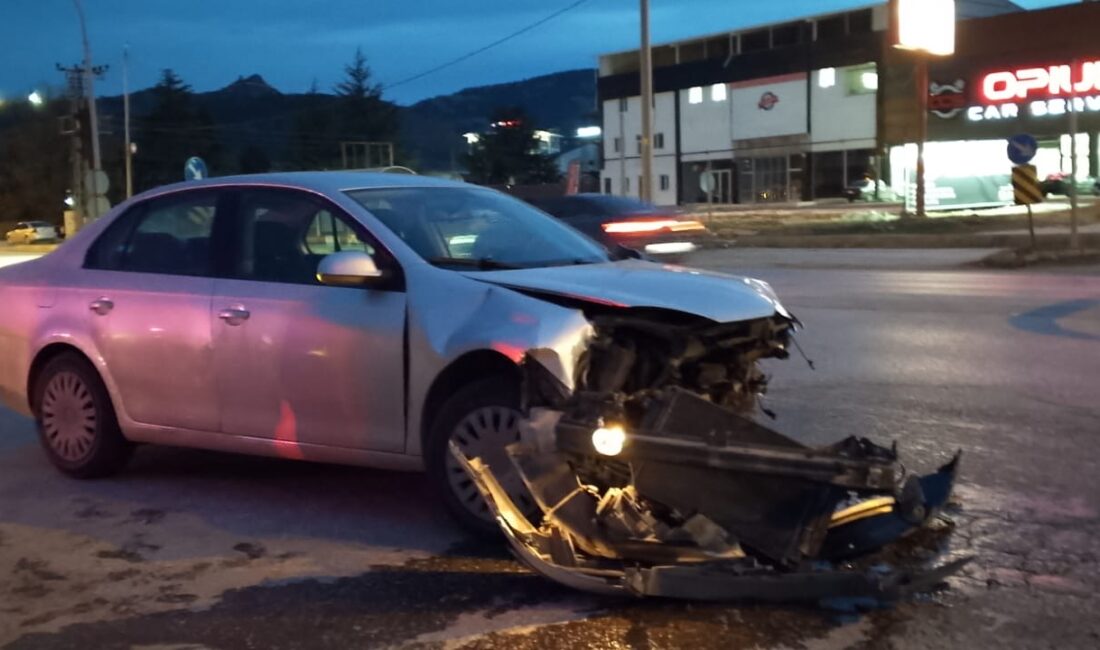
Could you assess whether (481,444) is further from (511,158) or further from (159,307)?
(511,158)

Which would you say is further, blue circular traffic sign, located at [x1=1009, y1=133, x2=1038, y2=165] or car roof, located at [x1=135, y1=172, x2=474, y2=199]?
blue circular traffic sign, located at [x1=1009, y1=133, x2=1038, y2=165]

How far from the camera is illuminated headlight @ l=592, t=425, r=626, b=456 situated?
456 centimetres

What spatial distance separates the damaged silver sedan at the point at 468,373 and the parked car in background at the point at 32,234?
58.7 meters

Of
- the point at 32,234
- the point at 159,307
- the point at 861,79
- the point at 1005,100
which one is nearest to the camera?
the point at 159,307

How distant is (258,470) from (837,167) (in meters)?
61.5

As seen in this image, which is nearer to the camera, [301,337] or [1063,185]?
[301,337]

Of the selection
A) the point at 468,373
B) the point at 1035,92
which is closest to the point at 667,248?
the point at 468,373

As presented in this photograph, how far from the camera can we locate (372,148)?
63.2m

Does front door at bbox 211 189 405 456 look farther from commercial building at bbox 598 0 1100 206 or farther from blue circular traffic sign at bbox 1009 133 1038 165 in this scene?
commercial building at bbox 598 0 1100 206

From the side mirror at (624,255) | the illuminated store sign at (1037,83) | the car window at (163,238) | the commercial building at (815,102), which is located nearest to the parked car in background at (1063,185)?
the commercial building at (815,102)

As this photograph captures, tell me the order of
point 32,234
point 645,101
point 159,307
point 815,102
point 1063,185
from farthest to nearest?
point 815,102, point 32,234, point 1063,185, point 645,101, point 159,307

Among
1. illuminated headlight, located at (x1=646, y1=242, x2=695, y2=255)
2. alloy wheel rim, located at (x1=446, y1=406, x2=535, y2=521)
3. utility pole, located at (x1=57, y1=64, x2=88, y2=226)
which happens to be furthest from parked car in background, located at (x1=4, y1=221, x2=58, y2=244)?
alloy wheel rim, located at (x1=446, y1=406, x2=535, y2=521)

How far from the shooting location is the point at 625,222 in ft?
59.3

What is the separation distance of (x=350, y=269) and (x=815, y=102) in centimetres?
6286
